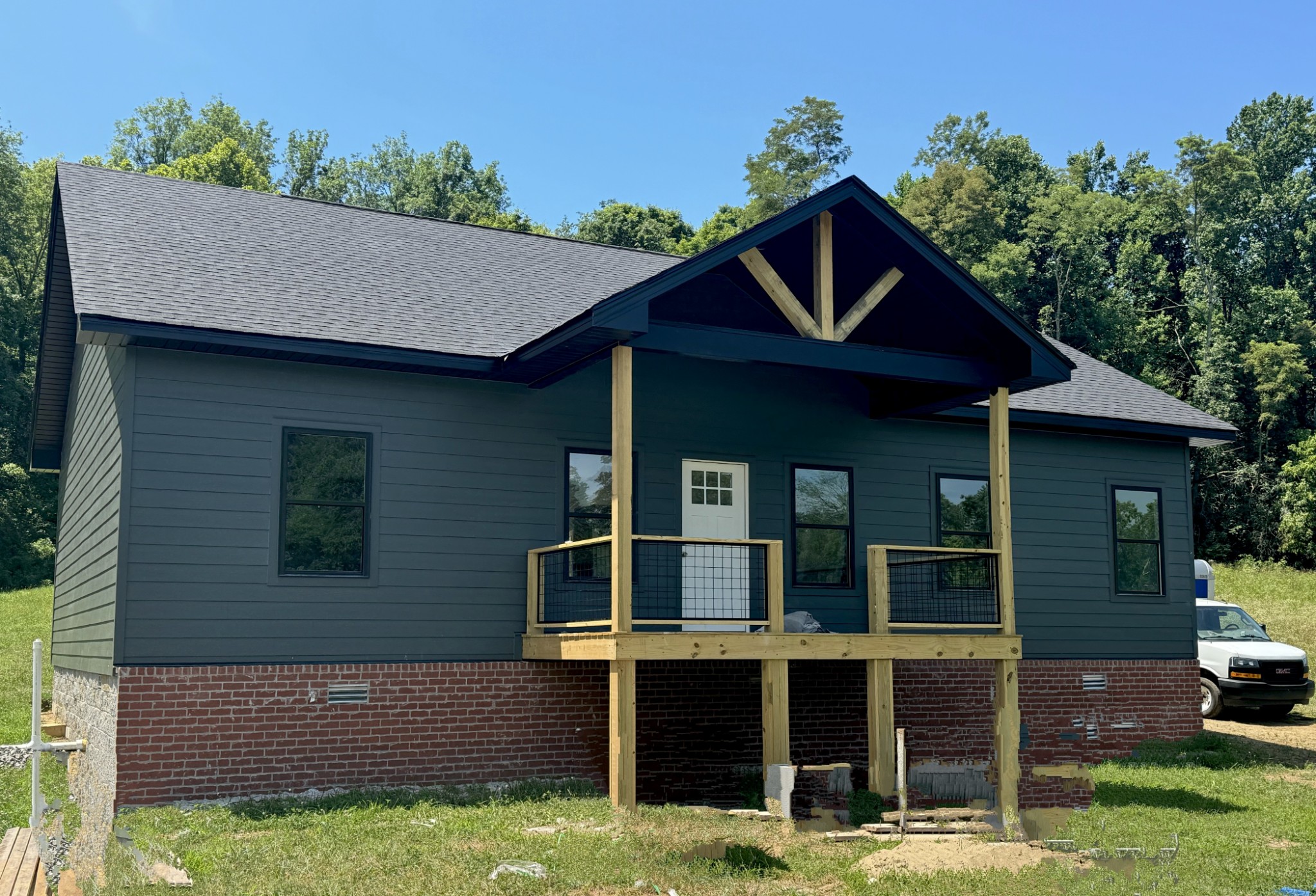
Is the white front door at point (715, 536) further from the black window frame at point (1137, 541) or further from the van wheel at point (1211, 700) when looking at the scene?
the van wheel at point (1211, 700)

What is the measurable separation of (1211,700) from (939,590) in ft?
23.6

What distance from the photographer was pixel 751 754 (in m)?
14.6

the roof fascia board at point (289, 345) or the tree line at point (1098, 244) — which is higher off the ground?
the tree line at point (1098, 244)

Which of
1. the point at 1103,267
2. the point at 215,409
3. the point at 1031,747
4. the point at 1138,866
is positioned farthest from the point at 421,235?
the point at 1103,267

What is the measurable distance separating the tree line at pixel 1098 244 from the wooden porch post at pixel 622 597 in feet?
89.2

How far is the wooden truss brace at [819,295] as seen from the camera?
1232 centimetres

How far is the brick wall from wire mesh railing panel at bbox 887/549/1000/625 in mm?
4233

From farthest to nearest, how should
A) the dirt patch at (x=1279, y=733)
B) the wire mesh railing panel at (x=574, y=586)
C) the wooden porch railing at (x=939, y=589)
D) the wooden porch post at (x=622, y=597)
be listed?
the dirt patch at (x=1279, y=733) → the wooden porch railing at (x=939, y=589) → the wire mesh railing panel at (x=574, y=586) → the wooden porch post at (x=622, y=597)

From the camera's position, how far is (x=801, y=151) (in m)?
60.4

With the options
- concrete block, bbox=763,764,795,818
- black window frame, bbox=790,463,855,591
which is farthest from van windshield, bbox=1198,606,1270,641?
concrete block, bbox=763,764,795,818

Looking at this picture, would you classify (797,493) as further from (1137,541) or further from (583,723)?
(1137,541)

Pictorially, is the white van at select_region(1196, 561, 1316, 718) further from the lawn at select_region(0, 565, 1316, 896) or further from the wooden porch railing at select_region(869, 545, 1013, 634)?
the lawn at select_region(0, 565, 1316, 896)

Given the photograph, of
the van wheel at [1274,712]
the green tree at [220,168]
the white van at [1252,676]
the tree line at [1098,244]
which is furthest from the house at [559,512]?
the green tree at [220,168]

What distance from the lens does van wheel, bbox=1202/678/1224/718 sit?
20.0 meters
